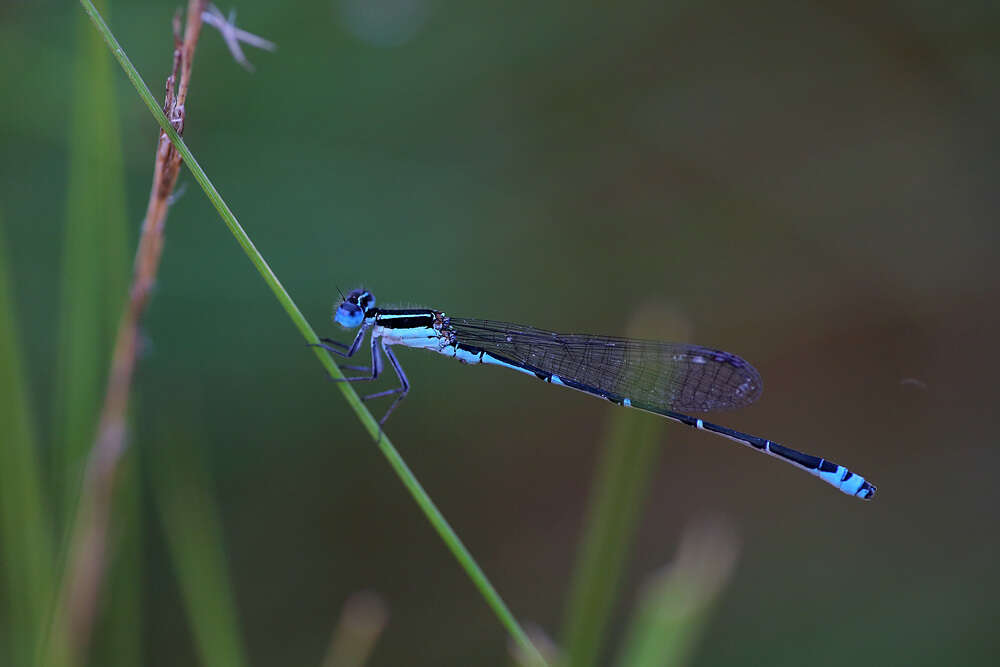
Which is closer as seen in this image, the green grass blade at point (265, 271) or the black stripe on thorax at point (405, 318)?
the green grass blade at point (265, 271)

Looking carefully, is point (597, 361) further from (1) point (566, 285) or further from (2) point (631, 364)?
(1) point (566, 285)

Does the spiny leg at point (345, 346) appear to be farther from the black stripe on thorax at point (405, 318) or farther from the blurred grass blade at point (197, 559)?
the blurred grass blade at point (197, 559)

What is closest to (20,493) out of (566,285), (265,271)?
(265,271)

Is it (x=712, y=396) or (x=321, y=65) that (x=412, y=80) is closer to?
(x=321, y=65)

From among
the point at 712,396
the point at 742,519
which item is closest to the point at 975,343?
the point at 742,519

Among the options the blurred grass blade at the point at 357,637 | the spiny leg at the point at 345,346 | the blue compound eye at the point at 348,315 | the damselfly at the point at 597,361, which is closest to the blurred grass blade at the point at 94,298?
the blurred grass blade at the point at 357,637

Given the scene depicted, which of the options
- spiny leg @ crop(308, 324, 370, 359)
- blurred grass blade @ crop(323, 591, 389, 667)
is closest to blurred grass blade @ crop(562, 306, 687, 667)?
Answer: blurred grass blade @ crop(323, 591, 389, 667)
